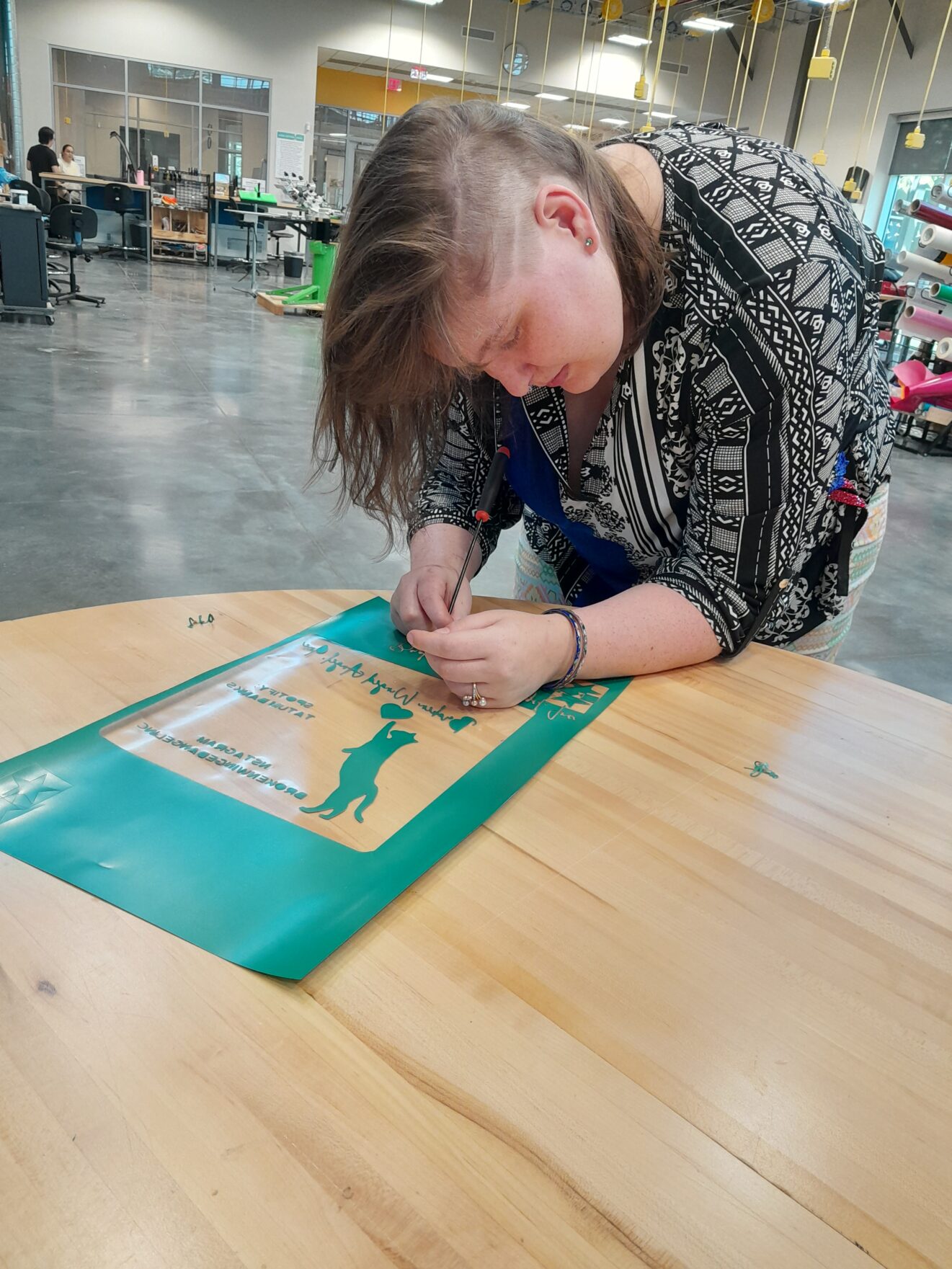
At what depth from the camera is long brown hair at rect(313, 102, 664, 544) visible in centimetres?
75

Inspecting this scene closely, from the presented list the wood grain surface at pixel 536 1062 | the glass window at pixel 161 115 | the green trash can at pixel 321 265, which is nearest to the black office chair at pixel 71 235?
the green trash can at pixel 321 265

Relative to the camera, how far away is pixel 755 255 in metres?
0.88

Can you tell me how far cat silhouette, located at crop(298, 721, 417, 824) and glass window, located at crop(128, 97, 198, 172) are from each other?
1585 centimetres

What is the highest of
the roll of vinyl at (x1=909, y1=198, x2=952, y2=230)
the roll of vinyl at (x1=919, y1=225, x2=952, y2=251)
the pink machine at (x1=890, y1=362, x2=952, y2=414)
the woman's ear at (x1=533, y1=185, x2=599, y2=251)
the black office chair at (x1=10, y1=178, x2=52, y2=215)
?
the roll of vinyl at (x1=909, y1=198, x2=952, y2=230)

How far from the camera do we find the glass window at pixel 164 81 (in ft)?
43.9

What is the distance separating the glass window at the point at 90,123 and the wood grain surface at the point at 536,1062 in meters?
15.7

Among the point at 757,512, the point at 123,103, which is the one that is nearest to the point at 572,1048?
the point at 757,512

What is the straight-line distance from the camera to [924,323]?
6094 millimetres

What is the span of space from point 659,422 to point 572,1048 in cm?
67

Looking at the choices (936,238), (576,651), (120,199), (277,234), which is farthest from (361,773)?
(277,234)

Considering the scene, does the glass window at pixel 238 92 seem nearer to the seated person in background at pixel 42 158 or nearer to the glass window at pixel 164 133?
the glass window at pixel 164 133

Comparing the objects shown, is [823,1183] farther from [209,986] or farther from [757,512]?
[757,512]

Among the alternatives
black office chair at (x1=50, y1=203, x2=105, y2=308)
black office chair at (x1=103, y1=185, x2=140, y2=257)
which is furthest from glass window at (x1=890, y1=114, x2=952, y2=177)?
black office chair at (x1=50, y1=203, x2=105, y2=308)

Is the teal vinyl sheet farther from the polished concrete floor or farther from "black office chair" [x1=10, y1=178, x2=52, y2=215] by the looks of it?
"black office chair" [x1=10, y1=178, x2=52, y2=215]
